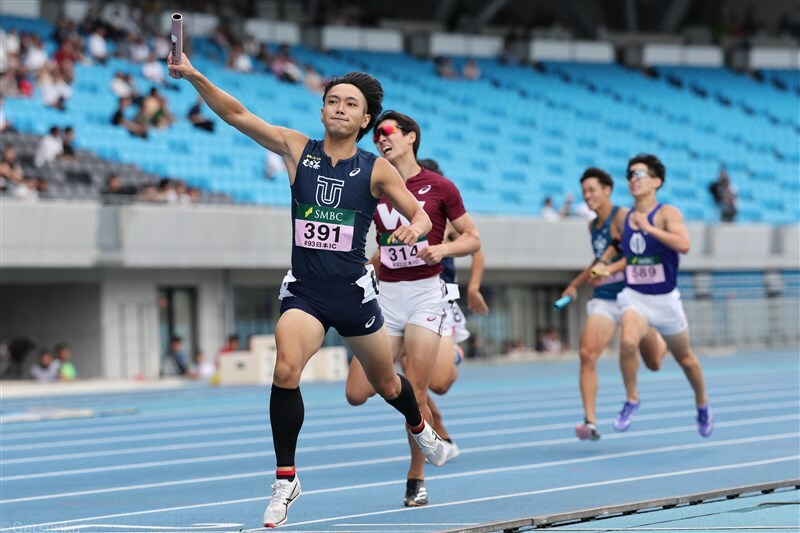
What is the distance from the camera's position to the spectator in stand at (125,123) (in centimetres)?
2556

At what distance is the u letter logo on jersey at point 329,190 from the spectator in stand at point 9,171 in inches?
619

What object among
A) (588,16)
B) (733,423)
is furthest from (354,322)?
(588,16)

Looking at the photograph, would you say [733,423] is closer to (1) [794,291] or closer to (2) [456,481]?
(2) [456,481]

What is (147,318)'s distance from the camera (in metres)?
24.4

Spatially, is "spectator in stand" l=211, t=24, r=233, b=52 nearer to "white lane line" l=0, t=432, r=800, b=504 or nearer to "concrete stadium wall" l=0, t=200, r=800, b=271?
"concrete stadium wall" l=0, t=200, r=800, b=271

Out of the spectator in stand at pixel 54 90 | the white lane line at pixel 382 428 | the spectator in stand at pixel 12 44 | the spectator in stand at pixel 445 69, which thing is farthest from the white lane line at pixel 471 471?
the spectator in stand at pixel 445 69

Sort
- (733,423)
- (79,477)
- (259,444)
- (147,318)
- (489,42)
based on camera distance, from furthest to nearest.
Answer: (489,42), (147,318), (733,423), (259,444), (79,477)

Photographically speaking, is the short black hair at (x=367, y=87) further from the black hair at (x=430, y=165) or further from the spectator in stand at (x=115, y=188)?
the spectator in stand at (x=115, y=188)

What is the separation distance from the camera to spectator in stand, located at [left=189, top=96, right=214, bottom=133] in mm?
27500

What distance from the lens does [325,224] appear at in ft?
20.9

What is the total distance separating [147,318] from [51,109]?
4055 millimetres

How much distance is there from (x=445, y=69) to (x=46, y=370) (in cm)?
1924

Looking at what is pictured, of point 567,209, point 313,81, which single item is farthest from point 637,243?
point 313,81

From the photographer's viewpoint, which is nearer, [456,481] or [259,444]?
[456,481]
